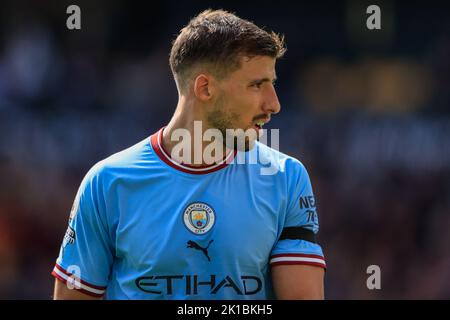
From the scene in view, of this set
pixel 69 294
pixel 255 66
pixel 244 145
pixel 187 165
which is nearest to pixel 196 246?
pixel 187 165

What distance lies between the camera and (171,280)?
362 centimetres

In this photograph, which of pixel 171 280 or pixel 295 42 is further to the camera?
pixel 295 42

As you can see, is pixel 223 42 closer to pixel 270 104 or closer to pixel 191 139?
pixel 270 104

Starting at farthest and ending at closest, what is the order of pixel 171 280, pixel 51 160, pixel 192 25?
pixel 51 160 < pixel 192 25 < pixel 171 280

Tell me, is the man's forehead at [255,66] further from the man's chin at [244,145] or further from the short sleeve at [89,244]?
the short sleeve at [89,244]

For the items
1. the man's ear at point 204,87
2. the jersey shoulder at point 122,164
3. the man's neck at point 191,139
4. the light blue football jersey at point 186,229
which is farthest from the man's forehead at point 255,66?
the jersey shoulder at point 122,164

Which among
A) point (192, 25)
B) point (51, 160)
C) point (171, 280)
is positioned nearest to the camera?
point (171, 280)

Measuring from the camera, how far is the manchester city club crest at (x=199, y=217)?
3.65 m

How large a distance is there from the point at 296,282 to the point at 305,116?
5.07 m

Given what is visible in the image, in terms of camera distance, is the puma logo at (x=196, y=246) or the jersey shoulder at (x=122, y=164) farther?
the jersey shoulder at (x=122, y=164)

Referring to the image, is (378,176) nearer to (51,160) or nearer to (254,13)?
(254,13)

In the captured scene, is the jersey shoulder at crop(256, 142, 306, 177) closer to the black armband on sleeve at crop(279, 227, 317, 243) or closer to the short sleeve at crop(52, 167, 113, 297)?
the black armband on sleeve at crop(279, 227, 317, 243)
